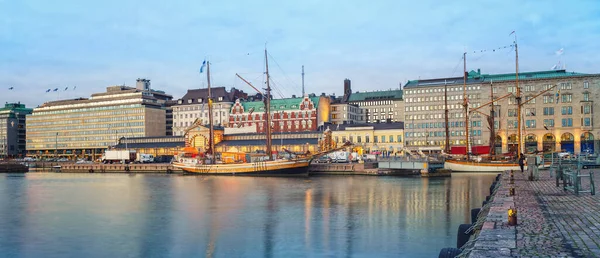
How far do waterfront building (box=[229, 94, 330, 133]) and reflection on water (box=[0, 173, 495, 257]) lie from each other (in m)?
118

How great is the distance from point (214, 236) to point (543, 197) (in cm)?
1952

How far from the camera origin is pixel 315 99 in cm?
18638

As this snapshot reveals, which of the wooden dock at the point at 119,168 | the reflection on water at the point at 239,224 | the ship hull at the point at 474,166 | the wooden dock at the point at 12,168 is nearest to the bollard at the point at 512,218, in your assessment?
the reflection on water at the point at 239,224

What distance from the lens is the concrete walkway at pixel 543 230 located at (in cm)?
1486

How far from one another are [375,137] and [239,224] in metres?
128

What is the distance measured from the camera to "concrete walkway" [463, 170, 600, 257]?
48.8 feet

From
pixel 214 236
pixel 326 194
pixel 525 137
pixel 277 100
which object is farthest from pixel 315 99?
pixel 214 236

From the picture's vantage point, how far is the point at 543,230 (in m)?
18.3

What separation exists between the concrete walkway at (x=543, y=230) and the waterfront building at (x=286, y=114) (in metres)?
152

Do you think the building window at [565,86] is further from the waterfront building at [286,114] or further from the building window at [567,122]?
the waterfront building at [286,114]

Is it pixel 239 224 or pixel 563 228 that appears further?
pixel 239 224

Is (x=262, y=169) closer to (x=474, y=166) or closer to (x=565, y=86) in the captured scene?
(x=474, y=166)

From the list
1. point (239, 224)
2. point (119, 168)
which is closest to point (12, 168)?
point (119, 168)

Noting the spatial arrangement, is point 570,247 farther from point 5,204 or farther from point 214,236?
point 5,204
